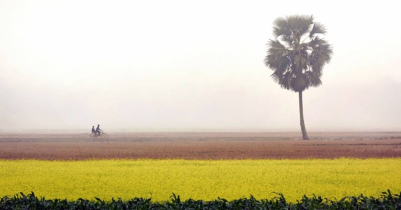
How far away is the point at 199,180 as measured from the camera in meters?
11.7

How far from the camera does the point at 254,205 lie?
24.0 ft

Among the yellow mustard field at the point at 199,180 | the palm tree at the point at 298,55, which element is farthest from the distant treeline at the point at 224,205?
the palm tree at the point at 298,55

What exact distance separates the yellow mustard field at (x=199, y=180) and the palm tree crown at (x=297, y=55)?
20.4m

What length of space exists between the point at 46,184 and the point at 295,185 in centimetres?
649

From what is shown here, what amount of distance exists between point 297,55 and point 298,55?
0.08m

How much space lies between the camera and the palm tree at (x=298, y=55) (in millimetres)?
36188

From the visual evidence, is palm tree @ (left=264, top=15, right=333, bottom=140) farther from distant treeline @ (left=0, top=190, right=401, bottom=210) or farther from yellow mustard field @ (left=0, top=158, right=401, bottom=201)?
distant treeline @ (left=0, top=190, right=401, bottom=210)

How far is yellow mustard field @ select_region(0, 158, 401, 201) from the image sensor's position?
33.2ft

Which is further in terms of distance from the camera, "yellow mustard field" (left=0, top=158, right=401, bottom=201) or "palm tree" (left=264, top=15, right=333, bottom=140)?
"palm tree" (left=264, top=15, right=333, bottom=140)

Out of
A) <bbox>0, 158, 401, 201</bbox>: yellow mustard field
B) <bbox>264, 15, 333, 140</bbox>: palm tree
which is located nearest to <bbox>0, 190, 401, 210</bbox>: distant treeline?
<bbox>0, 158, 401, 201</bbox>: yellow mustard field

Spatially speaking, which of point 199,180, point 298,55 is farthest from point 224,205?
point 298,55

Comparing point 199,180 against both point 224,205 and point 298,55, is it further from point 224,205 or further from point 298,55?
point 298,55

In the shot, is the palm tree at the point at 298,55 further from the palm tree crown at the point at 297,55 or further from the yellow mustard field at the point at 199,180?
the yellow mustard field at the point at 199,180

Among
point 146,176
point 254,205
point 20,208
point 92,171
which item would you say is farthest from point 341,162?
point 20,208
